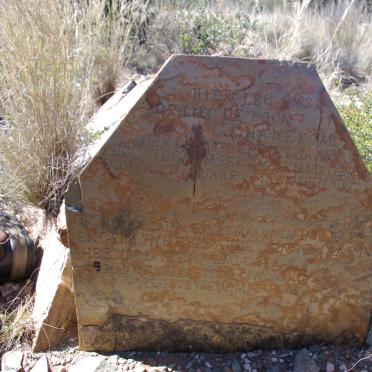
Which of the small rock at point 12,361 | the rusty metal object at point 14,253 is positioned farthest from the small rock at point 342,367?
the rusty metal object at point 14,253

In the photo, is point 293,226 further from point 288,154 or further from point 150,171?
point 150,171

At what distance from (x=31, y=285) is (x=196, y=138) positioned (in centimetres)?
141

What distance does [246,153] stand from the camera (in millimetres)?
1927

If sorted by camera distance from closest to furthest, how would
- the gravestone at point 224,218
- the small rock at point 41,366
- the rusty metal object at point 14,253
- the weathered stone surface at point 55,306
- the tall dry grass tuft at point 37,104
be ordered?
the gravestone at point 224,218
the small rock at point 41,366
the weathered stone surface at point 55,306
the rusty metal object at point 14,253
the tall dry grass tuft at point 37,104

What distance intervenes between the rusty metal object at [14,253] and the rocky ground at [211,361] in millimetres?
528

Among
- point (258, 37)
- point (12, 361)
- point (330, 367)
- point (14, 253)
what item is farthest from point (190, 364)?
point (258, 37)

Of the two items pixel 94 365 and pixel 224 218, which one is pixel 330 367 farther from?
pixel 94 365

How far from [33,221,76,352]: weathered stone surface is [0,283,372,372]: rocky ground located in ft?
0.36

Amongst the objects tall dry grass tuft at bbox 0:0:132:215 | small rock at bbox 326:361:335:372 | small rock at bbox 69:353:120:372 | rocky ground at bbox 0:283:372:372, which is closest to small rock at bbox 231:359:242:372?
rocky ground at bbox 0:283:372:372

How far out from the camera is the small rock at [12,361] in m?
2.28

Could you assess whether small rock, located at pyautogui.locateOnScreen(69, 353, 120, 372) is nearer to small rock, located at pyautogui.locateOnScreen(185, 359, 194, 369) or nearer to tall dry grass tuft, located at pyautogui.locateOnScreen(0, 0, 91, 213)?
small rock, located at pyautogui.locateOnScreen(185, 359, 194, 369)

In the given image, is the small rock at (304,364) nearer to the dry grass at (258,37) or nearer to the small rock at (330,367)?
the small rock at (330,367)

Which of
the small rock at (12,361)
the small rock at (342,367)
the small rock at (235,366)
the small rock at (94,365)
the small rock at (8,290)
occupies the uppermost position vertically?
the small rock at (342,367)

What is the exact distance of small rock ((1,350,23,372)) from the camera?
89.7 inches
